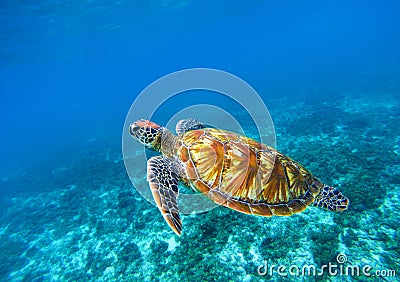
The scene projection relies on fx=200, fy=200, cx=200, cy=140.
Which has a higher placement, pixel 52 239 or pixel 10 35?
pixel 10 35

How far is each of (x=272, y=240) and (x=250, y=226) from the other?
26.0 inches

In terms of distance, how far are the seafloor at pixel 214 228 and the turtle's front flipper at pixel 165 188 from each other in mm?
2313

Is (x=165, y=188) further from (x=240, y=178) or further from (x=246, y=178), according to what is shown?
(x=246, y=178)

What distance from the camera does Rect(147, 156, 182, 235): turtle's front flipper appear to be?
3.17 metres

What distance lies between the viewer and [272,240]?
5035 millimetres

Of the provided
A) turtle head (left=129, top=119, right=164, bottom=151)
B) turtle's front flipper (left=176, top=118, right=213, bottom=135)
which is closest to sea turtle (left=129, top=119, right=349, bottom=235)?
turtle head (left=129, top=119, right=164, bottom=151)

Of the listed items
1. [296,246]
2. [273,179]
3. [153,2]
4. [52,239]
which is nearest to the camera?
[273,179]

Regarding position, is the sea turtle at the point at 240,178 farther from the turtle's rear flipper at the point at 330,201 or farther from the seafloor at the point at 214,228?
the seafloor at the point at 214,228

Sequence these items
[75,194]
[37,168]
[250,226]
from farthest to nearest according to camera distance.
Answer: [37,168]
[75,194]
[250,226]

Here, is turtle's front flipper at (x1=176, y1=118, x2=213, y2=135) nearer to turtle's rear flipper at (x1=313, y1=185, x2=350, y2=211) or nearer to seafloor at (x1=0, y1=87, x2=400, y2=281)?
seafloor at (x1=0, y1=87, x2=400, y2=281)

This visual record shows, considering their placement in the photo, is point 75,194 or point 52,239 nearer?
point 52,239

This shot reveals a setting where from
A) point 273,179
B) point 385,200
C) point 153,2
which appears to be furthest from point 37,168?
point 153,2

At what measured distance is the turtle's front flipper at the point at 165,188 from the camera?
3170 mm

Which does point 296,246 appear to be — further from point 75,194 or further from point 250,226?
point 75,194
